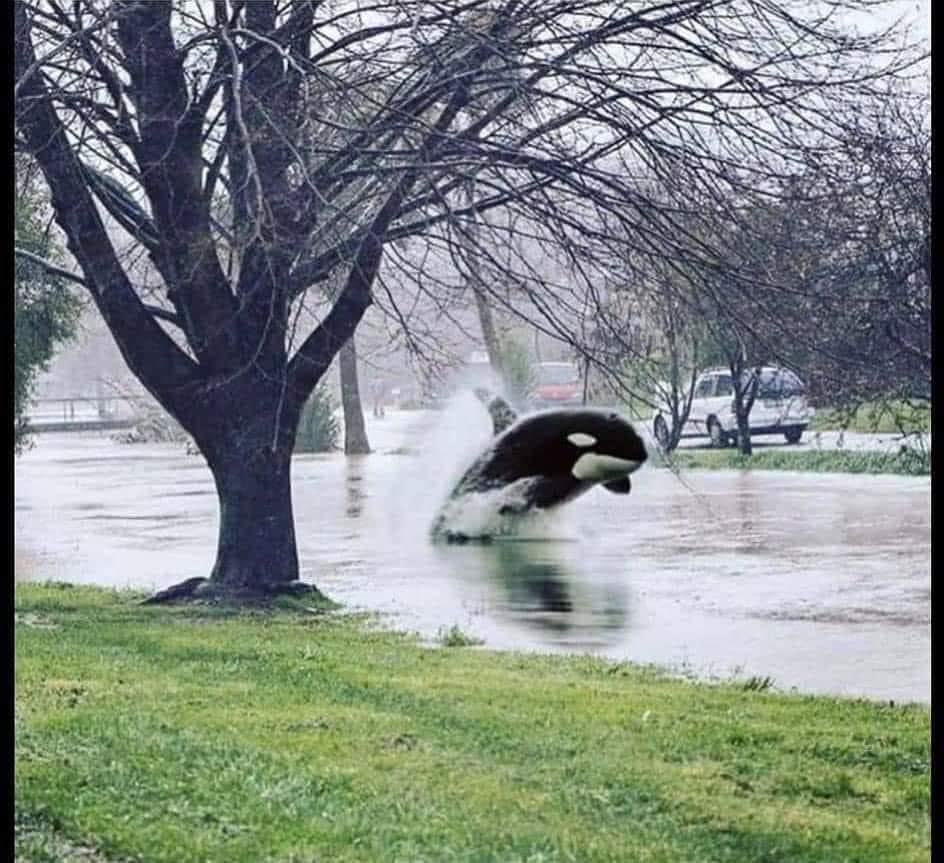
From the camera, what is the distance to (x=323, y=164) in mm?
2139

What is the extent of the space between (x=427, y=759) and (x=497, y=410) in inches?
18.6

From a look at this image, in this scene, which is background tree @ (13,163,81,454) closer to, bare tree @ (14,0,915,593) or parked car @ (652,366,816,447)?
bare tree @ (14,0,915,593)

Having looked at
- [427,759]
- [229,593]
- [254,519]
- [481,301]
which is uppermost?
[481,301]

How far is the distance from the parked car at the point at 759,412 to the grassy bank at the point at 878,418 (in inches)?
0.9

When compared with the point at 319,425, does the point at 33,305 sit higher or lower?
higher

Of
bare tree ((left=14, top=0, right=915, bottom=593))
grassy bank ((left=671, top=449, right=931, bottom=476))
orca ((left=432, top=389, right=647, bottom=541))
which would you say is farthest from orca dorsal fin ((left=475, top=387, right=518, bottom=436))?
grassy bank ((left=671, top=449, right=931, bottom=476))

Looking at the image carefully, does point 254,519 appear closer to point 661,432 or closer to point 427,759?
point 427,759

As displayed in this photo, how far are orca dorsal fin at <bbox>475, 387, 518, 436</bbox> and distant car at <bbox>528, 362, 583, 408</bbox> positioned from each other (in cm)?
4

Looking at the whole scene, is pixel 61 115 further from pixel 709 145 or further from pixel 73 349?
pixel 709 145

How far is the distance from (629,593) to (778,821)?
352 mm

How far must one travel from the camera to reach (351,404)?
2139 mm

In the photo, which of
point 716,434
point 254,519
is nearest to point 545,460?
point 716,434

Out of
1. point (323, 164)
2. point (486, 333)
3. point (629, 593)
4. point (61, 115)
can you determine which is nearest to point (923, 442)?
point (629, 593)

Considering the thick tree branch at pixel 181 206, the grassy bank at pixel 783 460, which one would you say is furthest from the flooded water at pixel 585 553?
the thick tree branch at pixel 181 206
